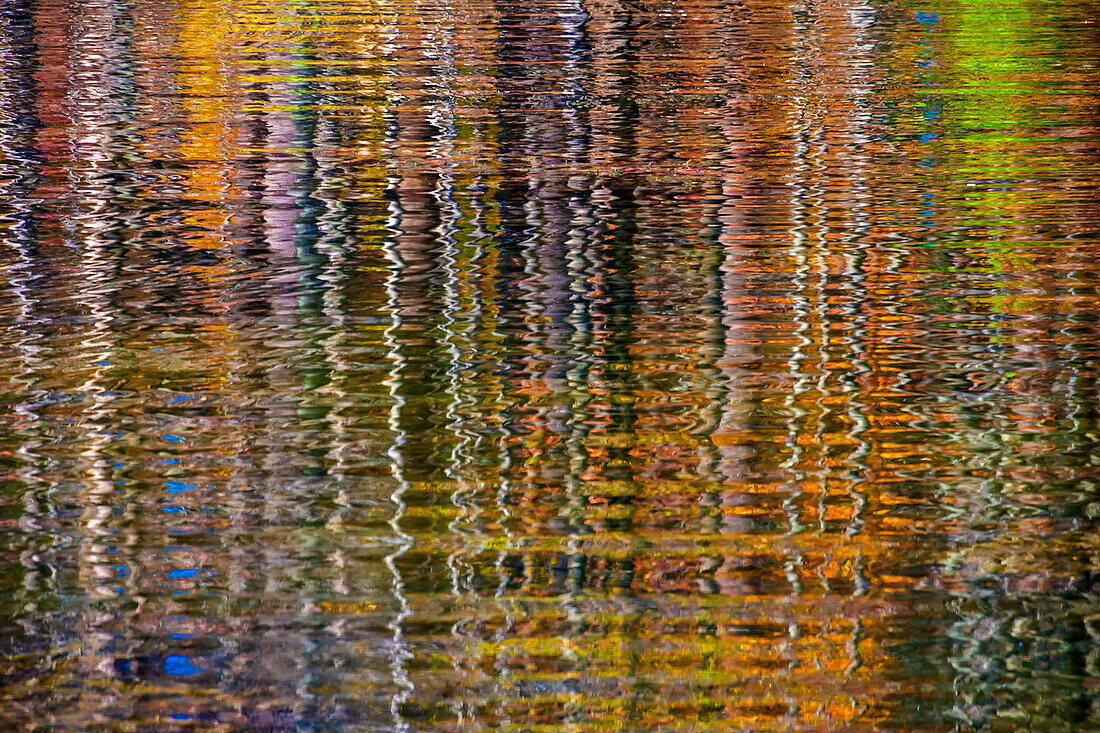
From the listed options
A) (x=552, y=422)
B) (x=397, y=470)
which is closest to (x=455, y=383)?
(x=552, y=422)

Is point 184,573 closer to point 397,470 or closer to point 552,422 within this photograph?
point 397,470

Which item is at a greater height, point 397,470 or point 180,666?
point 397,470

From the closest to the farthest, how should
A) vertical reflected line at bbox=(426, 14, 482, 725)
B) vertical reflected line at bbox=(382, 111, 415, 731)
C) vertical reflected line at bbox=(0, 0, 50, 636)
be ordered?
vertical reflected line at bbox=(382, 111, 415, 731) → vertical reflected line at bbox=(426, 14, 482, 725) → vertical reflected line at bbox=(0, 0, 50, 636)

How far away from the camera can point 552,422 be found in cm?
248

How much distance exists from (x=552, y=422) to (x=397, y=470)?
1.13 feet

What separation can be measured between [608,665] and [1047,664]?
61cm

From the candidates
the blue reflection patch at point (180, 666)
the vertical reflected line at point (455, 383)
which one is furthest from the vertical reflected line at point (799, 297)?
the blue reflection patch at point (180, 666)

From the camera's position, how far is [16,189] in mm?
4109

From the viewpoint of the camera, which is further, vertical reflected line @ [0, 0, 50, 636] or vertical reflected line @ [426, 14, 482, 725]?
vertical reflected line @ [0, 0, 50, 636]

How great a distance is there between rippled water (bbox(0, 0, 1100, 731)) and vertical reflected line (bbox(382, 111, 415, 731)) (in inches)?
0.4

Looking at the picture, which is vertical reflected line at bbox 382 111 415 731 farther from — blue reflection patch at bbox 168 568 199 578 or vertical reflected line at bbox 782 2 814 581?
vertical reflected line at bbox 782 2 814 581

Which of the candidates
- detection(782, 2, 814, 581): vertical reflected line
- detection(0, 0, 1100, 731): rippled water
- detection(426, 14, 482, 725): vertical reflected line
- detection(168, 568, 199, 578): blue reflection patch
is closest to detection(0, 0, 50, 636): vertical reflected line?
detection(0, 0, 1100, 731): rippled water

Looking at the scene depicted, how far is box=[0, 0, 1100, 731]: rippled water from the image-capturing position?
1742 mm

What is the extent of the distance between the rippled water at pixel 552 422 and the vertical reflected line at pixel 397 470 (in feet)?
0.03
